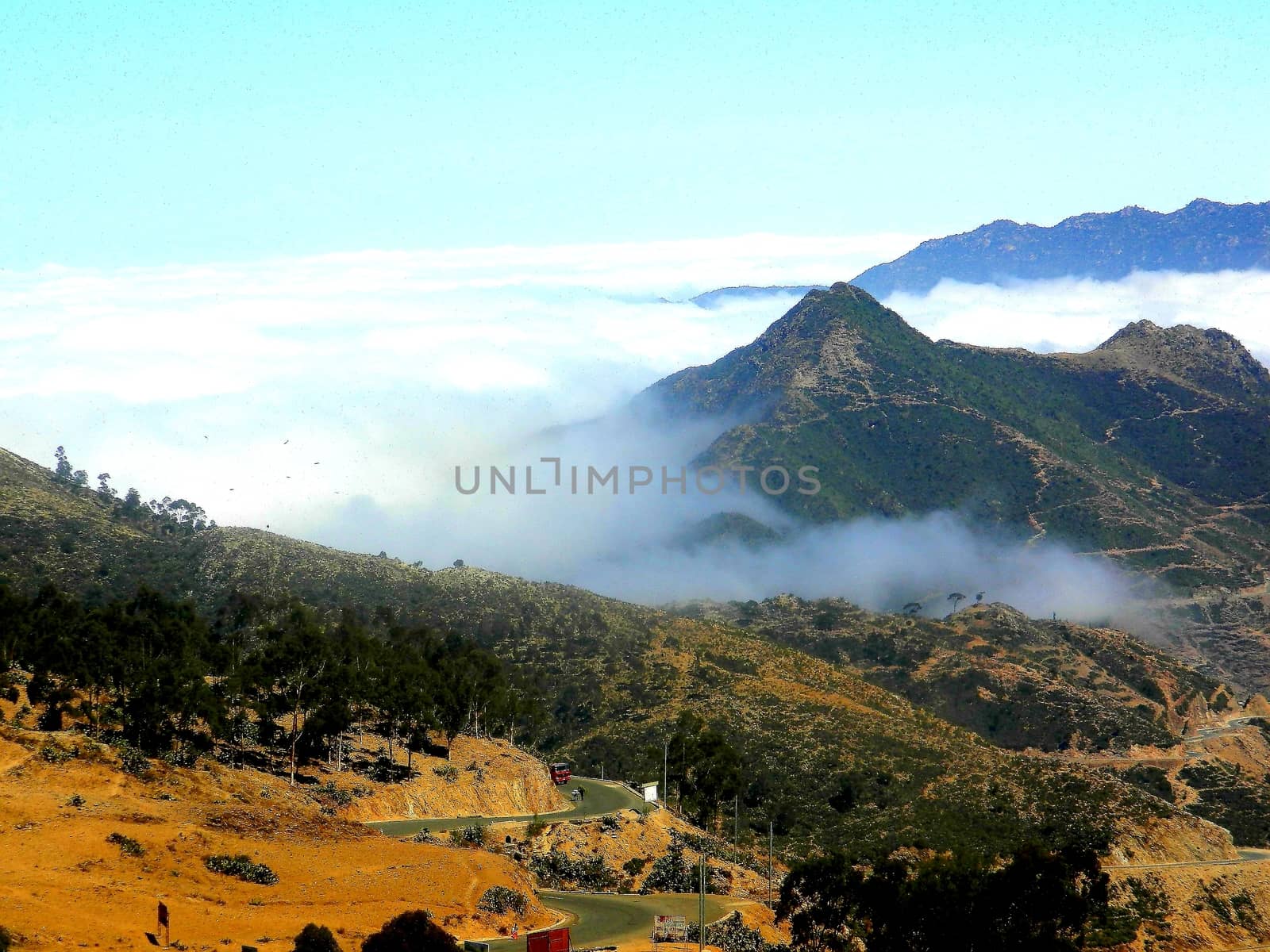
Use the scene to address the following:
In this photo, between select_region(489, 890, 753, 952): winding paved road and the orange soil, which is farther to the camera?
select_region(489, 890, 753, 952): winding paved road

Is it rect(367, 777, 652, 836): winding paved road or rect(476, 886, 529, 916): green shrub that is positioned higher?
rect(476, 886, 529, 916): green shrub

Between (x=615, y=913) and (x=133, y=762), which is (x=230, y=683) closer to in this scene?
(x=133, y=762)

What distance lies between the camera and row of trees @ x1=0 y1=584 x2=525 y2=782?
5962 cm

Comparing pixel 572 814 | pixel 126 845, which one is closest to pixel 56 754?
pixel 126 845

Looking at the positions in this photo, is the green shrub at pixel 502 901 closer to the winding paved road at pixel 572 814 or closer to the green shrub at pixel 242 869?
the green shrub at pixel 242 869

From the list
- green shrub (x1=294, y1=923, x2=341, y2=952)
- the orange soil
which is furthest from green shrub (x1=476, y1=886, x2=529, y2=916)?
green shrub (x1=294, y1=923, x2=341, y2=952)

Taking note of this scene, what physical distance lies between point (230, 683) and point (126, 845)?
985 inches

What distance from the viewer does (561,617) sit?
436 ft

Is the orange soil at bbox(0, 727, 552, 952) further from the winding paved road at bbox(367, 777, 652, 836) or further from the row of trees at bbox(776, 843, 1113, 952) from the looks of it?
the row of trees at bbox(776, 843, 1113, 952)

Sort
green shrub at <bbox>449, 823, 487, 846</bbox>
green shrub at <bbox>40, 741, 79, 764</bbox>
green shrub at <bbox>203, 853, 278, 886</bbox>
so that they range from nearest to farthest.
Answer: green shrub at <bbox>203, 853, 278, 886</bbox> → green shrub at <bbox>40, 741, 79, 764</bbox> → green shrub at <bbox>449, 823, 487, 846</bbox>

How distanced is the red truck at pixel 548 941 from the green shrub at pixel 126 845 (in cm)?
1296

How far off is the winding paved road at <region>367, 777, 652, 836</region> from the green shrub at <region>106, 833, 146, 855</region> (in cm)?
1545

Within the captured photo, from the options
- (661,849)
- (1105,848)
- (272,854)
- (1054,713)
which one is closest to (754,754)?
(1105,848)

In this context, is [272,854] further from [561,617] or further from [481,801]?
[561,617]
